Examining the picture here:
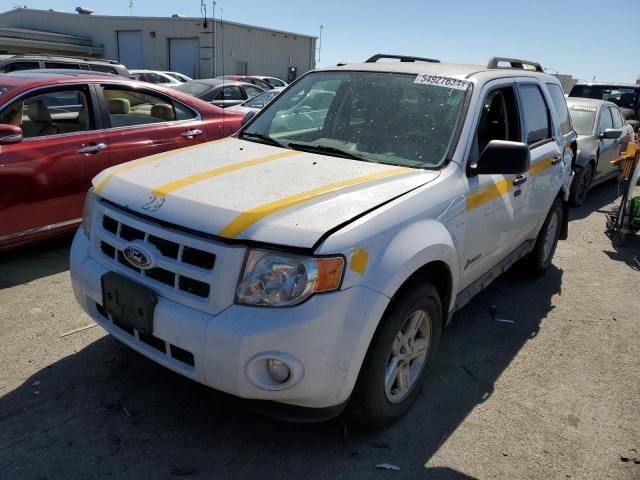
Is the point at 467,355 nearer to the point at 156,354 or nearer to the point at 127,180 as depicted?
the point at 156,354

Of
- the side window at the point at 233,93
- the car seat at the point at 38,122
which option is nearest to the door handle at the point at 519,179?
the car seat at the point at 38,122

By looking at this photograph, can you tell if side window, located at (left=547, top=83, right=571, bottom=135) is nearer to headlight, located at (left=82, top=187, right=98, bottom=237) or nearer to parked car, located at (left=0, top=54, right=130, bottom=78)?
headlight, located at (left=82, top=187, right=98, bottom=237)

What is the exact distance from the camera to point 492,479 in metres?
2.46

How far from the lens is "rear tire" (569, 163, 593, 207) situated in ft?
26.5

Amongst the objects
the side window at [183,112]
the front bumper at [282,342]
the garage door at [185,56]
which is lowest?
the front bumper at [282,342]

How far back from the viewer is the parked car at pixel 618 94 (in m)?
13.4

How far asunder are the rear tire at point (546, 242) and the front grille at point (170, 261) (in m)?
3.46

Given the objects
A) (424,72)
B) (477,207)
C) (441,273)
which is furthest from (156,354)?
(424,72)

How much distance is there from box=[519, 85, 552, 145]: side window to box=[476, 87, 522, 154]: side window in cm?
13

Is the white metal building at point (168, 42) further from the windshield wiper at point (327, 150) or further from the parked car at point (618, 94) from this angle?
the windshield wiper at point (327, 150)

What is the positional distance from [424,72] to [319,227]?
1.80 metres

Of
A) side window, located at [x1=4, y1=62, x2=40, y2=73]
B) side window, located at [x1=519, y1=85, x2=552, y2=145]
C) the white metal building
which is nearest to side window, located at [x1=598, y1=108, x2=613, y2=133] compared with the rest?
side window, located at [x1=519, y1=85, x2=552, y2=145]

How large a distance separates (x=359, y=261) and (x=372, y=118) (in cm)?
142

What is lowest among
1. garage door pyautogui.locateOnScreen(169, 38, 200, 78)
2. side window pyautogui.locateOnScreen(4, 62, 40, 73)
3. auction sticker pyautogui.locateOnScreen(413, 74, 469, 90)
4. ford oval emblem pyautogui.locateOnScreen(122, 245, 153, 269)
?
ford oval emblem pyautogui.locateOnScreen(122, 245, 153, 269)
